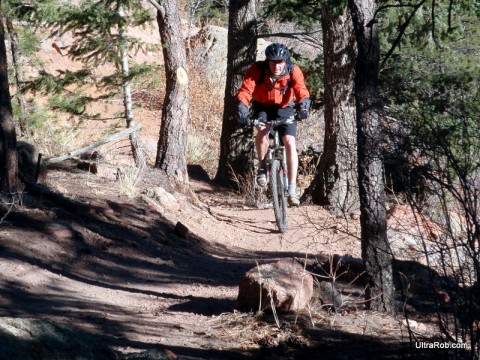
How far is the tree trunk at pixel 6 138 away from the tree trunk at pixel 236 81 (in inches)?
248

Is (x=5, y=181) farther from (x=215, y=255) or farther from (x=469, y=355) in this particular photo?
(x=469, y=355)

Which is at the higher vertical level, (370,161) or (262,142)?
(262,142)

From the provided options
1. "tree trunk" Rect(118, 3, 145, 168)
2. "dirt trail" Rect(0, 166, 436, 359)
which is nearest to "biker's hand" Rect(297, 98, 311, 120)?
"dirt trail" Rect(0, 166, 436, 359)

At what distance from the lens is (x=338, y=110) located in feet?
40.1

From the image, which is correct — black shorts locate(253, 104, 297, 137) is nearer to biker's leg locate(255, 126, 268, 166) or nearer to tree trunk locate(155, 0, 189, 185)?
biker's leg locate(255, 126, 268, 166)

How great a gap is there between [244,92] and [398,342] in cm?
430

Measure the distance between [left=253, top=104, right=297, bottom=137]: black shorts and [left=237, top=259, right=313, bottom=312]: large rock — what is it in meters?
3.45

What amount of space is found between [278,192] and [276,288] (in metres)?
3.81

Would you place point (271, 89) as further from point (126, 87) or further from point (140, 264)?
point (126, 87)

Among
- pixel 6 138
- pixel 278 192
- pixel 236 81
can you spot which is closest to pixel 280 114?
pixel 278 192

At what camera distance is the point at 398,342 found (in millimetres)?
5770

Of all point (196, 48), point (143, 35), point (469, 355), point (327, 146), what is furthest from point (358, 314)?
point (143, 35)

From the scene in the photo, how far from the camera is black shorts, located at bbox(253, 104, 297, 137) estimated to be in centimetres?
978

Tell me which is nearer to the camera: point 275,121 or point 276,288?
point 276,288
